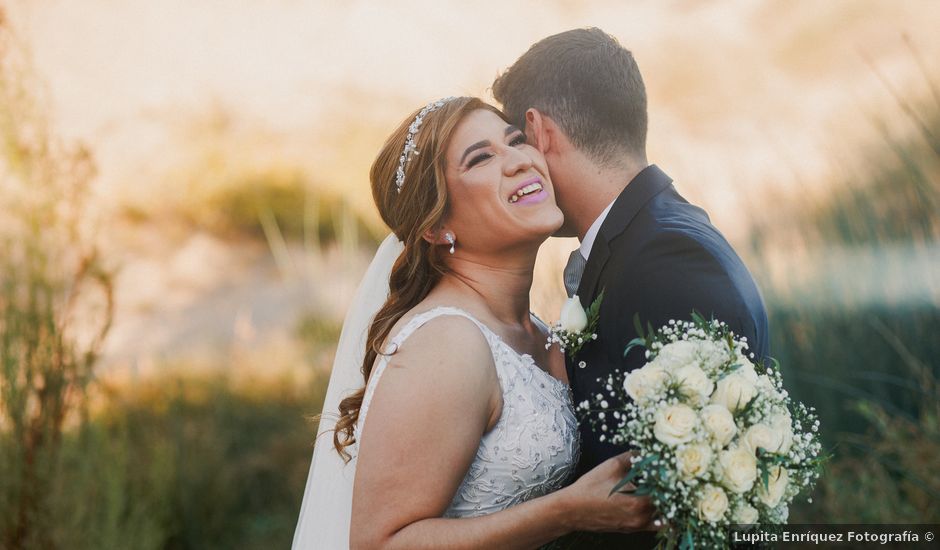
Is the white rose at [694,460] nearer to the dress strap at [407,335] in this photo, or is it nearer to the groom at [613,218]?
the groom at [613,218]

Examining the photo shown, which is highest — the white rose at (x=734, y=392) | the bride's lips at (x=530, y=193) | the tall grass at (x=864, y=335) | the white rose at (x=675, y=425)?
the bride's lips at (x=530, y=193)

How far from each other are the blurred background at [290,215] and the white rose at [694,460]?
1996mm

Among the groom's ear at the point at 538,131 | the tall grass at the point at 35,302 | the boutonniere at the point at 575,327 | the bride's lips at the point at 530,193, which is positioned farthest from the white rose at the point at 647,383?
the tall grass at the point at 35,302

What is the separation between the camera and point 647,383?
6.27 feet

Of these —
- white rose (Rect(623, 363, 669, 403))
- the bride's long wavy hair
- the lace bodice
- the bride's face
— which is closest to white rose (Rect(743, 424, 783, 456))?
white rose (Rect(623, 363, 669, 403))

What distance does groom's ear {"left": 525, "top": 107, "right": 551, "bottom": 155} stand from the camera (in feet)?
9.84

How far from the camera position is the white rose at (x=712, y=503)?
5.90ft

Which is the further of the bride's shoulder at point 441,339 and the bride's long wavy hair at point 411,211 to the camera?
the bride's long wavy hair at point 411,211

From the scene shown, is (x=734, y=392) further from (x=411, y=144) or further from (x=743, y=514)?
(x=411, y=144)

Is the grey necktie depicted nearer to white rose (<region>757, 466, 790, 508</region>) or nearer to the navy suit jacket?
the navy suit jacket

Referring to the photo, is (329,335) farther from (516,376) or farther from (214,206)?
(214,206)

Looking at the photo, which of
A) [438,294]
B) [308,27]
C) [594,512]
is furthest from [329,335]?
[308,27]

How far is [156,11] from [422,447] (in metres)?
17.3

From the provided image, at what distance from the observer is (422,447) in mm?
2229
